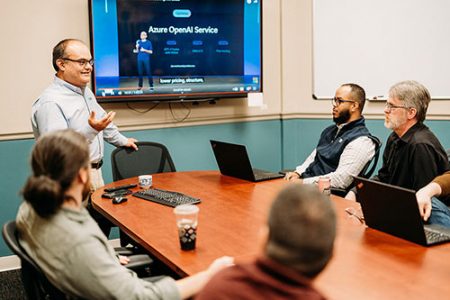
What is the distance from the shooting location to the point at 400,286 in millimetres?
1606

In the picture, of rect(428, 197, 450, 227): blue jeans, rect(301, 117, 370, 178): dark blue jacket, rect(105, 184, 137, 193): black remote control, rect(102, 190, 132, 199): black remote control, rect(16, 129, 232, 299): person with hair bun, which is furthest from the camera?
rect(301, 117, 370, 178): dark blue jacket

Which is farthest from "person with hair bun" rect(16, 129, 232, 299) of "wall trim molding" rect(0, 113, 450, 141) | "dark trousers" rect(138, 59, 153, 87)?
"dark trousers" rect(138, 59, 153, 87)

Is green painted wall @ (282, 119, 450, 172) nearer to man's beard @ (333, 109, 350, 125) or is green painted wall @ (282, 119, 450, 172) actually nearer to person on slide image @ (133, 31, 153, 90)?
man's beard @ (333, 109, 350, 125)

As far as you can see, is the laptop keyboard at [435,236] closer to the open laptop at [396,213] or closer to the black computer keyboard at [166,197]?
the open laptop at [396,213]

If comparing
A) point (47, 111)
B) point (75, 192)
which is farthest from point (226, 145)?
point (75, 192)

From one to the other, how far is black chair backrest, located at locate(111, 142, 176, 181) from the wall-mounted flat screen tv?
2.22 feet

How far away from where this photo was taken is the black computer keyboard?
268cm

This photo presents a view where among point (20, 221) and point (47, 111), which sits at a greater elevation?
point (47, 111)

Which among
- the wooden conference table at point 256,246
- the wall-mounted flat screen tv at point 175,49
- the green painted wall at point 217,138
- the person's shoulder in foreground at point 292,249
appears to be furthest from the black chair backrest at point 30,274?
the wall-mounted flat screen tv at point 175,49

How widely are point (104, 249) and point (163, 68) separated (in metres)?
3.07

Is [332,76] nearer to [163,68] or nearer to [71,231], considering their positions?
[163,68]

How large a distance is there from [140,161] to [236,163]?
827mm

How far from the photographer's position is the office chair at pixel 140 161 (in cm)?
364

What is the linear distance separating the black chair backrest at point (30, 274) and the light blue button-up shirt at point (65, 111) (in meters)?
1.52
